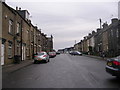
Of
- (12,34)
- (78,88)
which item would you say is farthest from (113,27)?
(78,88)

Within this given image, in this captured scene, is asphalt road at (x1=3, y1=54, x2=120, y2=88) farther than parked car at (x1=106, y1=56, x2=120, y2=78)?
No

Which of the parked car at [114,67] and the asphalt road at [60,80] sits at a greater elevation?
the parked car at [114,67]

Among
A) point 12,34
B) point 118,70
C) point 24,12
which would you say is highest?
point 24,12

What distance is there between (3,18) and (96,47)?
44.7 meters

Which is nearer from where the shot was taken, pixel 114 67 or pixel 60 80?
pixel 114 67

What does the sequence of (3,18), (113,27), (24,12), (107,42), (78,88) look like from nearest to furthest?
(78,88) → (3,18) → (24,12) → (113,27) → (107,42)

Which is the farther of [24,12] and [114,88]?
[24,12]

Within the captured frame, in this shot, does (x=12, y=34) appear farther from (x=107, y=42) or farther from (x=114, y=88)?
(x=107, y=42)

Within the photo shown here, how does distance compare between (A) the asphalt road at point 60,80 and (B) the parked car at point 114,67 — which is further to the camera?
(B) the parked car at point 114,67

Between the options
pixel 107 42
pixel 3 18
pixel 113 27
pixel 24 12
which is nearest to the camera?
pixel 3 18

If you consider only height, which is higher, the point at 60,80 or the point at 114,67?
the point at 114,67

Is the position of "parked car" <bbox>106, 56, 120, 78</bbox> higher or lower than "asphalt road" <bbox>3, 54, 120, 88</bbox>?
higher

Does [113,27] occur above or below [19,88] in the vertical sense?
above

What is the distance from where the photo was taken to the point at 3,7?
1722 centimetres
